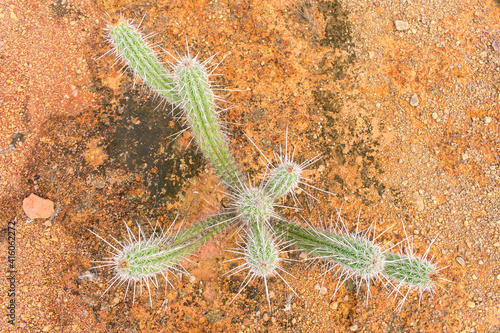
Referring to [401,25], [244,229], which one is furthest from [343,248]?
[401,25]

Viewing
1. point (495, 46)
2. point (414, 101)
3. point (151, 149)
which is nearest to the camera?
point (151, 149)

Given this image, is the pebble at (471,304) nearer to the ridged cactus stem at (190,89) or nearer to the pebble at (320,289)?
the pebble at (320,289)

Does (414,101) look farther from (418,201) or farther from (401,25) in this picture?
(418,201)

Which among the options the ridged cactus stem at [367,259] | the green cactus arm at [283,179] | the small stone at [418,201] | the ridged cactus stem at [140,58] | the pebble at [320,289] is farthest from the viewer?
the small stone at [418,201]

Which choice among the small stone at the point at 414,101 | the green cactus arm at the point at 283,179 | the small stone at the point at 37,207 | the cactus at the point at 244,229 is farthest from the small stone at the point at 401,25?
the small stone at the point at 37,207

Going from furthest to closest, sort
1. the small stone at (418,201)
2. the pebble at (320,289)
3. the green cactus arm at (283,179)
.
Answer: the small stone at (418,201), the pebble at (320,289), the green cactus arm at (283,179)

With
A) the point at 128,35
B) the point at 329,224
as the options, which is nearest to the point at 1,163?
the point at 128,35

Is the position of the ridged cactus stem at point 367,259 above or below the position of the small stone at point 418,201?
above

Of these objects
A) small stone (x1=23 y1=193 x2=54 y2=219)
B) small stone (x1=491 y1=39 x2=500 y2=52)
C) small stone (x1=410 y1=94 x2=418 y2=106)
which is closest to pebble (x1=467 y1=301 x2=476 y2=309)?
small stone (x1=410 y1=94 x2=418 y2=106)
